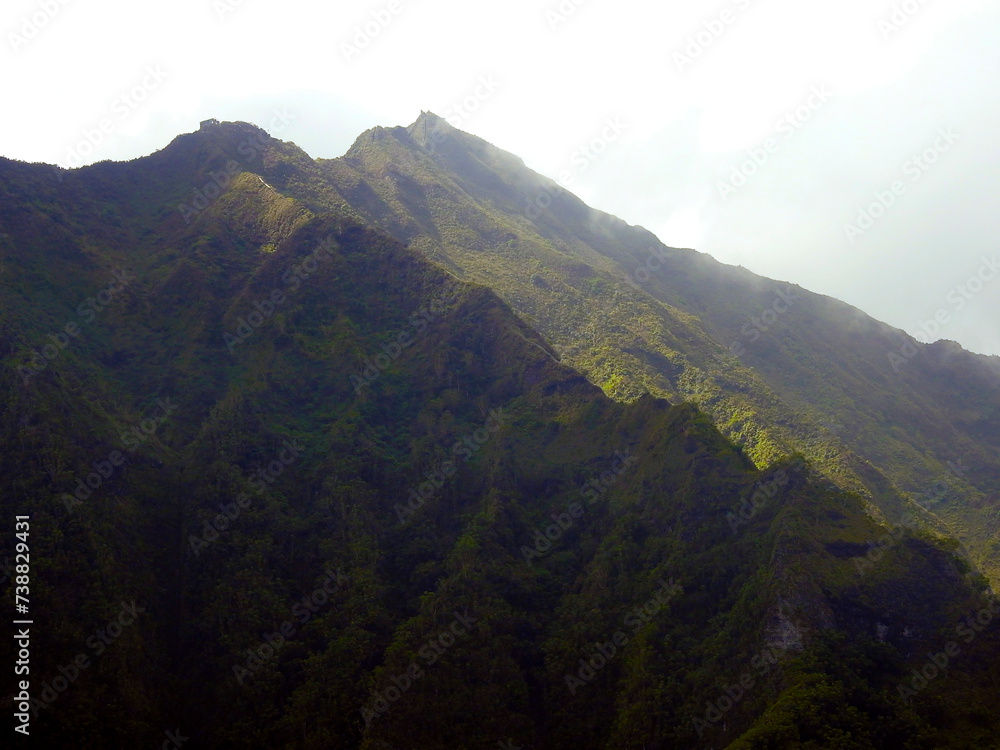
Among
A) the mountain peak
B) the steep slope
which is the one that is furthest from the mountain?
the mountain peak

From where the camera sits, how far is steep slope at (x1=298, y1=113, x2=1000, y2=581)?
74.4 metres

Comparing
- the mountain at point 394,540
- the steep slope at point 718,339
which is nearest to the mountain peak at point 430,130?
the steep slope at point 718,339

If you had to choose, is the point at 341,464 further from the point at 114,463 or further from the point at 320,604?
the point at 114,463

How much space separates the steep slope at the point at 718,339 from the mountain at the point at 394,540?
58.8 ft

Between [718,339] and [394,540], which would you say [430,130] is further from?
[394,540]

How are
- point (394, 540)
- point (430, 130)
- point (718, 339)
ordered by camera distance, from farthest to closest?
point (430, 130)
point (718, 339)
point (394, 540)

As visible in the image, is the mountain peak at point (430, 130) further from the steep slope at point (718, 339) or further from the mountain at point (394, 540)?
the mountain at point (394, 540)

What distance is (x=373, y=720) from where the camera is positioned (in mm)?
31359

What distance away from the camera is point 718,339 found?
97.0 metres

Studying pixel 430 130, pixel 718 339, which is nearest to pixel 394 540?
pixel 718 339

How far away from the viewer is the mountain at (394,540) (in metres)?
30.7

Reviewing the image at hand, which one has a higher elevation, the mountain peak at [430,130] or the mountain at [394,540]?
the mountain peak at [430,130]

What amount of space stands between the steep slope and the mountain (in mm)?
17932

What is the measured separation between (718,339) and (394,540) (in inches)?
2639
